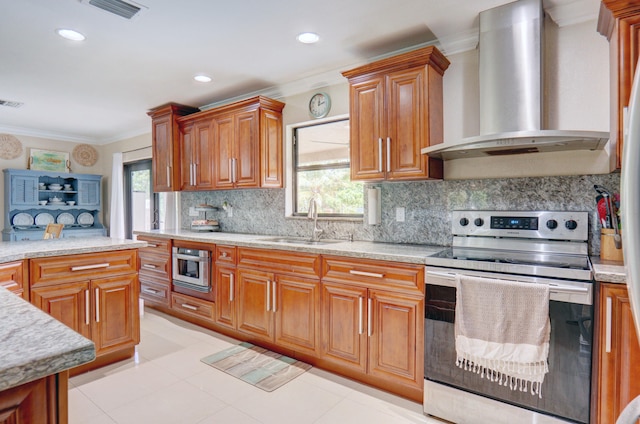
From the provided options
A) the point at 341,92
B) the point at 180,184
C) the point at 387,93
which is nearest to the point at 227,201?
the point at 180,184

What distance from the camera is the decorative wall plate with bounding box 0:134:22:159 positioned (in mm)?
5672

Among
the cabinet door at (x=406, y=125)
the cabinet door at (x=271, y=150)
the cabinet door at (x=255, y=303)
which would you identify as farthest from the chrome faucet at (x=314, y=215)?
the cabinet door at (x=406, y=125)

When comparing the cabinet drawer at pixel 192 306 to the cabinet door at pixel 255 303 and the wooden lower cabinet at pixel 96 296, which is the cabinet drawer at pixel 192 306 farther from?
the wooden lower cabinet at pixel 96 296

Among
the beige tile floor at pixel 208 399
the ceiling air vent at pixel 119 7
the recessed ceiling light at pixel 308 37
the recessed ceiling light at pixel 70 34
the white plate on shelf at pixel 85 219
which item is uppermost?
the recessed ceiling light at pixel 70 34

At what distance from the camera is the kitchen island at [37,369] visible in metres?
0.74

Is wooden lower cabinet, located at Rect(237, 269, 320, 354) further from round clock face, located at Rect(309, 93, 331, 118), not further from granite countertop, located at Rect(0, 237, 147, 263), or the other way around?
round clock face, located at Rect(309, 93, 331, 118)

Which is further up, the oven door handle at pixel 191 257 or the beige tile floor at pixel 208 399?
the oven door handle at pixel 191 257

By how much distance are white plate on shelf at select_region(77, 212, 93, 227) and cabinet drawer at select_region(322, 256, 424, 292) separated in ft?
18.8

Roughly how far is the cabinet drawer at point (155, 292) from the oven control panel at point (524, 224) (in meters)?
2.99

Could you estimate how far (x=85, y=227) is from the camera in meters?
6.47

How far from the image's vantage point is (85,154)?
260 inches

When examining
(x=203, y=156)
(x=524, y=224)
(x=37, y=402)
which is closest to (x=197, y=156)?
(x=203, y=156)

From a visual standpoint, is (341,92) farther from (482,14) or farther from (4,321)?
(4,321)

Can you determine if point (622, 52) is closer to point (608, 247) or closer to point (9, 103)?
point (608, 247)
